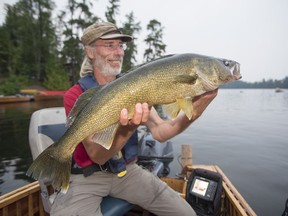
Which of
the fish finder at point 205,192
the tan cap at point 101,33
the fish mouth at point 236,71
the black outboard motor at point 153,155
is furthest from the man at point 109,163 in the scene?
the black outboard motor at point 153,155

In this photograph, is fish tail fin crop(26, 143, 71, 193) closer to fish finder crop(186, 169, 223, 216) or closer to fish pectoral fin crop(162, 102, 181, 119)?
fish pectoral fin crop(162, 102, 181, 119)

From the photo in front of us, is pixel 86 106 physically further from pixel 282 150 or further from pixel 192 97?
pixel 282 150

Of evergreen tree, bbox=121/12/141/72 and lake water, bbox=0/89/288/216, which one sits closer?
lake water, bbox=0/89/288/216

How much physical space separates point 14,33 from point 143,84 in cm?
5362

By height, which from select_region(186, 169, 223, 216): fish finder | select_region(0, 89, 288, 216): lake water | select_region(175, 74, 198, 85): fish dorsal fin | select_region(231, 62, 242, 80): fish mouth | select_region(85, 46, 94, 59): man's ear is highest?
select_region(85, 46, 94, 59): man's ear

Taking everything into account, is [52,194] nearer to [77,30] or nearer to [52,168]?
[52,168]

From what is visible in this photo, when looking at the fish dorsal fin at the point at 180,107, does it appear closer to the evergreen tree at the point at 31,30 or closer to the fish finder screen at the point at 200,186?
the fish finder screen at the point at 200,186

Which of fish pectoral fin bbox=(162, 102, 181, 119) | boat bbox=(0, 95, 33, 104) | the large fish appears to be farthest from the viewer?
boat bbox=(0, 95, 33, 104)

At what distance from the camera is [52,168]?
2451mm

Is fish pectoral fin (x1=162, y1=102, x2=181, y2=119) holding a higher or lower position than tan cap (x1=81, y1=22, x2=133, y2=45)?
lower

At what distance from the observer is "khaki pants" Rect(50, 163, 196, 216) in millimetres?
2936

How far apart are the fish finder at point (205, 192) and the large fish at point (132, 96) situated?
6.39ft

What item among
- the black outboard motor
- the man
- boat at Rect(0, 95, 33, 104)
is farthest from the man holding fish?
boat at Rect(0, 95, 33, 104)

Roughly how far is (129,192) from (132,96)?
5.14 feet
